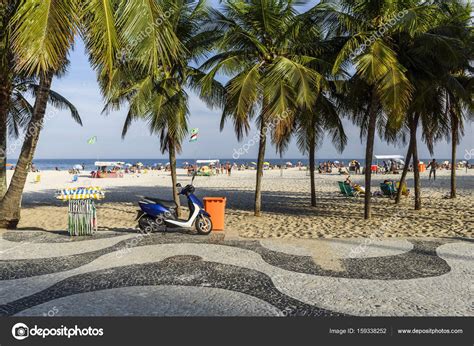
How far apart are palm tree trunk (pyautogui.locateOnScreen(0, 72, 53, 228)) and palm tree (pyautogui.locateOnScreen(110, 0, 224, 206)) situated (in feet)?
7.22

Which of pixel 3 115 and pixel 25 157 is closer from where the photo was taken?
pixel 25 157

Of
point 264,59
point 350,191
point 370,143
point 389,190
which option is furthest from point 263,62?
point 389,190

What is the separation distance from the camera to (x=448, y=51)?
8.82 m

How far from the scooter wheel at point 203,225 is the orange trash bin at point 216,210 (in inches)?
26.1

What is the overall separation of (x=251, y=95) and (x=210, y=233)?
3.64 metres

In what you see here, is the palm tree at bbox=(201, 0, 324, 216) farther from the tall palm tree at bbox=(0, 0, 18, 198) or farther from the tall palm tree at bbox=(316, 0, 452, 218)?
the tall palm tree at bbox=(0, 0, 18, 198)

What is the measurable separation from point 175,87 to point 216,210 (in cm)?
407

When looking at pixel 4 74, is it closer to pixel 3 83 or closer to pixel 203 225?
pixel 3 83

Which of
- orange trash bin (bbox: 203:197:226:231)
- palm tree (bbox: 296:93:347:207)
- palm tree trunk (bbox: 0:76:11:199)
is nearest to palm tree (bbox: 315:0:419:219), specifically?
palm tree (bbox: 296:93:347:207)

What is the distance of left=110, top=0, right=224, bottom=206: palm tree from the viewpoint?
9.68 meters

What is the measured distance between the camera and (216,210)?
8680 millimetres

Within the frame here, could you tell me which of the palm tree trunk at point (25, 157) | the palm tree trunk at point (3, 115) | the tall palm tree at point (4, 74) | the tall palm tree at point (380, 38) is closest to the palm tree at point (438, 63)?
the tall palm tree at point (380, 38)
